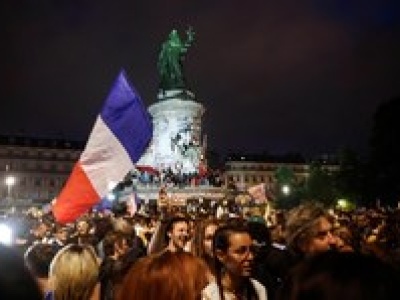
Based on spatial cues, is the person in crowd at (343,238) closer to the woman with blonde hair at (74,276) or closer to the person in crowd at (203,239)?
the person in crowd at (203,239)

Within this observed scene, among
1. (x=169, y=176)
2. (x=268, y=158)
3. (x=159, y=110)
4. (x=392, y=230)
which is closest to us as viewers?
(x=392, y=230)

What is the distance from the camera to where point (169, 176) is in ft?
225

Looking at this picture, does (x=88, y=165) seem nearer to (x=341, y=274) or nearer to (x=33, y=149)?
(x=341, y=274)

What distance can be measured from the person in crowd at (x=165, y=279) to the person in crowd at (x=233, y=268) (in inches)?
39.4

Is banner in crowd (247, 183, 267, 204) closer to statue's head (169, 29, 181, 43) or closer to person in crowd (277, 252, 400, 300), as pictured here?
person in crowd (277, 252, 400, 300)

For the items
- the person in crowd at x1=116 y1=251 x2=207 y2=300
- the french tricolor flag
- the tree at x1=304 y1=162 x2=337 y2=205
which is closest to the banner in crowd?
the french tricolor flag

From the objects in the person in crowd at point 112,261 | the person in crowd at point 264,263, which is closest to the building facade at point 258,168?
the person in crowd at point 112,261

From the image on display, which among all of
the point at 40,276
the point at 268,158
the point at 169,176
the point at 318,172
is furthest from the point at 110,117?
the point at 268,158

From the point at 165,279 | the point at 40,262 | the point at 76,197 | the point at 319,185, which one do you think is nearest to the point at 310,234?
the point at 40,262

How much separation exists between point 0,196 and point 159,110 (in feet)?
213

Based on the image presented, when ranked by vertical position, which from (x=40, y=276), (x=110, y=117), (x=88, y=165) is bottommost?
(x=40, y=276)

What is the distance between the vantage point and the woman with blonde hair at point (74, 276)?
18.4ft

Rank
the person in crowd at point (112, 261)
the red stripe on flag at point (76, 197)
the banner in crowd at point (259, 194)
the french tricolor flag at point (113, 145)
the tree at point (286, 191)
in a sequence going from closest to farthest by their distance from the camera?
the person in crowd at point (112, 261)
the red stripe on flag at point (76, 197)
the french tricolor flag at point (113, 145)
the banner in crowd at point (259, 194)
the tree at point (286, 191)

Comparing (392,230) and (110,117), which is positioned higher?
(110,117)
